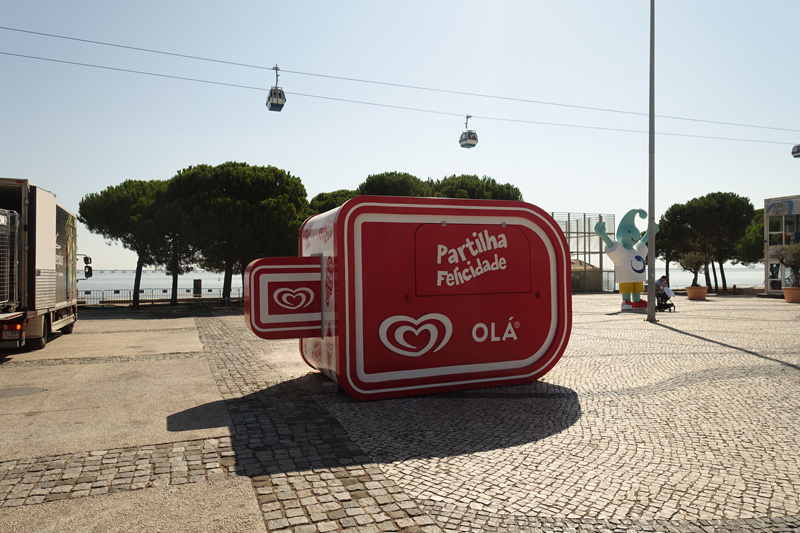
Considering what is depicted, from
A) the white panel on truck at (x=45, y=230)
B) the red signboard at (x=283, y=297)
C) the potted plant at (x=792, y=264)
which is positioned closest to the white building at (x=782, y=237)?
the potted plant at (x=792, y=264)

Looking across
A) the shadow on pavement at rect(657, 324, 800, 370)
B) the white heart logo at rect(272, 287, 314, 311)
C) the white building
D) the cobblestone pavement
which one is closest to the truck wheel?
the cobblestone pavement

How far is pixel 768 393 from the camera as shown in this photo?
23.5 ft

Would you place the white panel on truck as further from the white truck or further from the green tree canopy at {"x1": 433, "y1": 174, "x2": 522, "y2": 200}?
the green tree canopy at {"x1": 433, "y1": 174, "x2": 522, "y2": 200}

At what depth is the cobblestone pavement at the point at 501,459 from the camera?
377 cm

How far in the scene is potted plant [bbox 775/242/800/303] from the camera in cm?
2557

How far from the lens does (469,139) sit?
18094mm

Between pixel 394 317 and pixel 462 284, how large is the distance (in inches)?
41.4

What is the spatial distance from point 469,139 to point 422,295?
38.8ft

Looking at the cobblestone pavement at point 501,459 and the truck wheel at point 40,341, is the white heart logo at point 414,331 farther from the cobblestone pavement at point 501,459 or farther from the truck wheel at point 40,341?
the truck wheel at point 40,341

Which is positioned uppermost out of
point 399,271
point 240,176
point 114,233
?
point 240,176

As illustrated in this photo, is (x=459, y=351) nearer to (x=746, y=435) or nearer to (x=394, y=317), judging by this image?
(x=394, y=317)

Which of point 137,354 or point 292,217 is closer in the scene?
point 137,354

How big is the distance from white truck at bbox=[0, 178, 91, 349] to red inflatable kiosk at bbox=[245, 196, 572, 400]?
552cm

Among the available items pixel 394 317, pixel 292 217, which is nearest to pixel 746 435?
pixel 394 317
